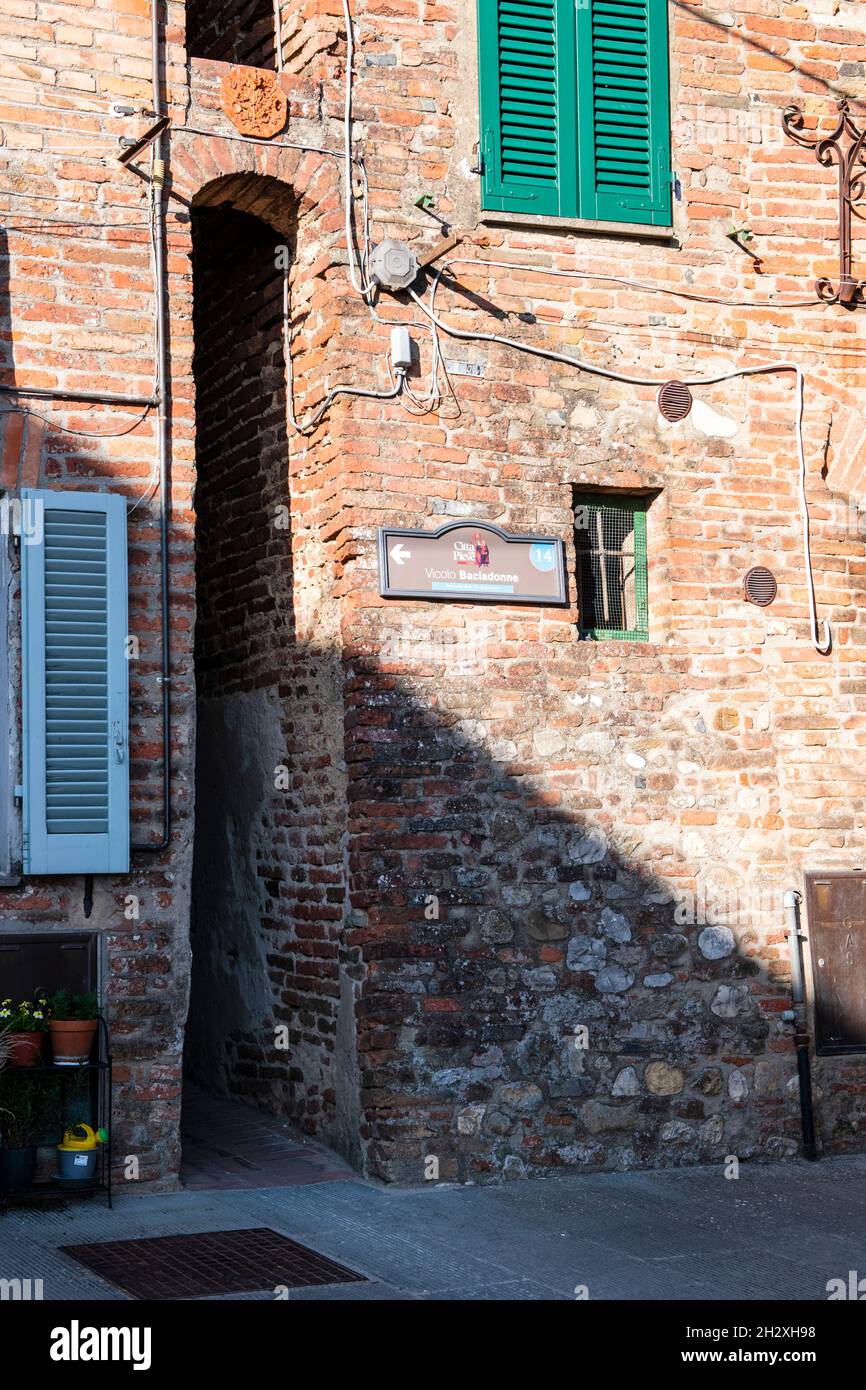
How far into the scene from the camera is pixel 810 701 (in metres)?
8.45

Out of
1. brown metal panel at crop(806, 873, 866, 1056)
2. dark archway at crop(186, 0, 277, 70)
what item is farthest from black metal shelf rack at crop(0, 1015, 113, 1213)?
dark archway at crop(186, 0, 277, 70)

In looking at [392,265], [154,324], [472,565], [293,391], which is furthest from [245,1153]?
[392,265]

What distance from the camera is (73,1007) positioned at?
692cm

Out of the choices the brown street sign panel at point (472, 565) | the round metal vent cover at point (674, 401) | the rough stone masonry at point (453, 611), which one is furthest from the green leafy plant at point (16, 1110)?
the round metal vent cover at point (674, 401)

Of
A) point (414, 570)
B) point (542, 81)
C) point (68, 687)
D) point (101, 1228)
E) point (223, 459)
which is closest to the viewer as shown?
point (101, 1228)

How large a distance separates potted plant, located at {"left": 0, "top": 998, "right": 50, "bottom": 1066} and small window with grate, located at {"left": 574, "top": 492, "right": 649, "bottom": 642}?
3230 mm

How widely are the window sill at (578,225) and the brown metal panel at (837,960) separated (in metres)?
3.32

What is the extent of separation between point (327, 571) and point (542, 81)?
272cm

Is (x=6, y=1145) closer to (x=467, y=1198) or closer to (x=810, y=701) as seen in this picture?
(x=467, y=1198)

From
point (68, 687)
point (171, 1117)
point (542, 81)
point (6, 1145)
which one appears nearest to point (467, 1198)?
point (171, 1117)

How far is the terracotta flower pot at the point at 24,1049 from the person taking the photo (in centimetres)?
669

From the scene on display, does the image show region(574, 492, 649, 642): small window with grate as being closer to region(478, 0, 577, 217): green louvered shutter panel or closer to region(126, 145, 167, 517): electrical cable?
region(478, 0, 577, 217): green louvered shutter panel

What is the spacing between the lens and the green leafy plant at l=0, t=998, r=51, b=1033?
6750mm

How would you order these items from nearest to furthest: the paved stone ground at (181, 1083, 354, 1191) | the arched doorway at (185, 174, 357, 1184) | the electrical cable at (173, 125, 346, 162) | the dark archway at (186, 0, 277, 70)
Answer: the paved stone ground at (181, 1083, 354, 1191) < the electrical cable at (173, 125, 346, 162) < the arched doorway at (185, 174, 357, 1184) < the dark archway at (186, 0, 277, 70)
